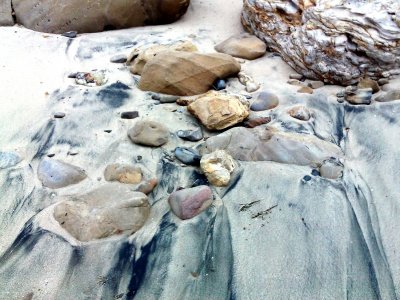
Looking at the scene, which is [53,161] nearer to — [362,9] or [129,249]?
[129,249]

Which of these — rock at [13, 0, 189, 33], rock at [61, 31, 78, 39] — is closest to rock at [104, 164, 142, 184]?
rock at [61, 31, 78, 39]

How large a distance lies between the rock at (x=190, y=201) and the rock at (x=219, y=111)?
488 mm

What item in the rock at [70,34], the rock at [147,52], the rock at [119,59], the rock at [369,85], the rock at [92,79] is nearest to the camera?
the rock at [369,85]

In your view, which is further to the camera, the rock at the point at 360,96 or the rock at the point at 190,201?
the rock at the point at 360,96

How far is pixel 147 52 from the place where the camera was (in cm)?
288

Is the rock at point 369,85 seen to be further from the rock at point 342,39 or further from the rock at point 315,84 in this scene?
the rock at point 315,84

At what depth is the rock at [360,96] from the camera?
2.38 metres

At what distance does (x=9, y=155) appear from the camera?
6.95 feet

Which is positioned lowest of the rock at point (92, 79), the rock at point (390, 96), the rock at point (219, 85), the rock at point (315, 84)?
the rock at point (92, 79)

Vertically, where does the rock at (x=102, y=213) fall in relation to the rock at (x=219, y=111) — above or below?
below

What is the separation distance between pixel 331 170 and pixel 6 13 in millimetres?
2918

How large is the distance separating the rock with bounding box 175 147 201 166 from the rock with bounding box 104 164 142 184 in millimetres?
198

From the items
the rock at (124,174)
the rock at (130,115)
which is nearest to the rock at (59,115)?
the rock at (130,115)

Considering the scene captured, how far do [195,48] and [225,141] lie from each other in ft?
3.67
